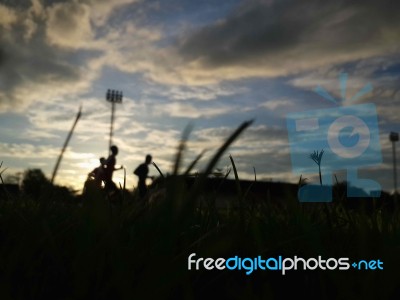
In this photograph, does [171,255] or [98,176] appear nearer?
[171,255]

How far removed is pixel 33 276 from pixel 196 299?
373mm

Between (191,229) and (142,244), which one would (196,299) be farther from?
(191,229)

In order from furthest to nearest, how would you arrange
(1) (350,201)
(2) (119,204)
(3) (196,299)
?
(1) (350,201) → (2) (119,204) → (3) (196,299)

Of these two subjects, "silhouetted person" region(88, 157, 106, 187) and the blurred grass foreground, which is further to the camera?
"silhouetted person" region(88, 157, 106, 187)

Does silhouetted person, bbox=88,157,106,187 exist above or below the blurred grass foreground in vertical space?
above

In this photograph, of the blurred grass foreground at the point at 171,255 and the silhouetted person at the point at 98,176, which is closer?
the blurred grass foreground at the point at 171,255

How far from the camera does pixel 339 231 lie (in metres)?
1.67

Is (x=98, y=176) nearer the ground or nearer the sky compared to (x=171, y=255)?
nearer the sky

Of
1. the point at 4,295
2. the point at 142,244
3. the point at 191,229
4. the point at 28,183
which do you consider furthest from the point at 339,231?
the point at 28,183

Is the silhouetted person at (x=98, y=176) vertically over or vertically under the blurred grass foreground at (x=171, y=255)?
over

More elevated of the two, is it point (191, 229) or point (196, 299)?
point (191, 229)

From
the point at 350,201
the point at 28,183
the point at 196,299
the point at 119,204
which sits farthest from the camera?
the point at 28,183

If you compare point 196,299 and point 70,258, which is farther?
point 70,258

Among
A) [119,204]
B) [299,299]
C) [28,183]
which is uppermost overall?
[28,183]
